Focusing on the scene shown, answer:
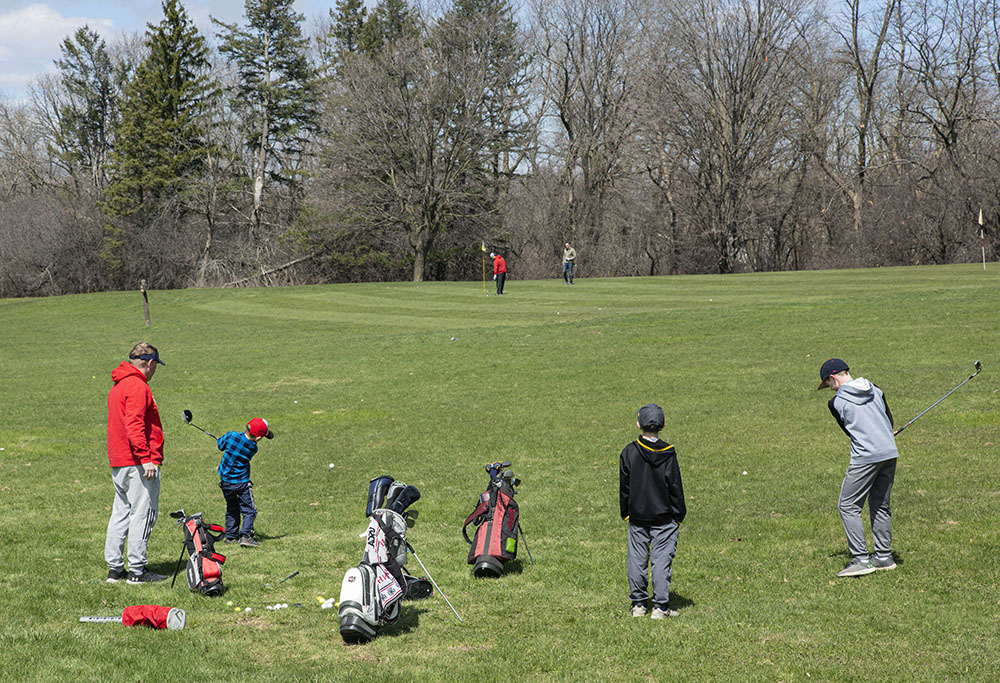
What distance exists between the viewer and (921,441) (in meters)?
14.3

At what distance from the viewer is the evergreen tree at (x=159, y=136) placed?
6109 centimetres

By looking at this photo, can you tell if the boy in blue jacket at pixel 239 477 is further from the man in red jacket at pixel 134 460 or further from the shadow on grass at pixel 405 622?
Answer: the shadow on grass at pixel 405 622

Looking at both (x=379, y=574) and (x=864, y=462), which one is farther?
(x=864, y=462)

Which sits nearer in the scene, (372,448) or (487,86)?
(372,448)

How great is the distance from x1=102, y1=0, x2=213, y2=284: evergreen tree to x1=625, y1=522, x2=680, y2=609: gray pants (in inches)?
2346

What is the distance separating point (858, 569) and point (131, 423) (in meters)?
6.88

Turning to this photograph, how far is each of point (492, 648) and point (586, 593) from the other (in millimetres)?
1708

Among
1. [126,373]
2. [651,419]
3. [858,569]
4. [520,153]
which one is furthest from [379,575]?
[520,153]

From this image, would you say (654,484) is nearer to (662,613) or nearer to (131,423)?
(662,613)

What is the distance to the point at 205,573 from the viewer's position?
857 centimetres

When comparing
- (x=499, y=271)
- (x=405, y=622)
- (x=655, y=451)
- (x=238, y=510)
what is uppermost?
(x=499, y=271)

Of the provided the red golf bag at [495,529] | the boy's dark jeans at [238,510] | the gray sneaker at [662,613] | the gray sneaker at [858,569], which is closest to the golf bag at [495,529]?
the red golf bag at [495,529]

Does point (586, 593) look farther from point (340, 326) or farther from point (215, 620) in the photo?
point (340, 326)

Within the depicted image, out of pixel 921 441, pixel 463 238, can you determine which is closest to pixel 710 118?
pixel 463 238
